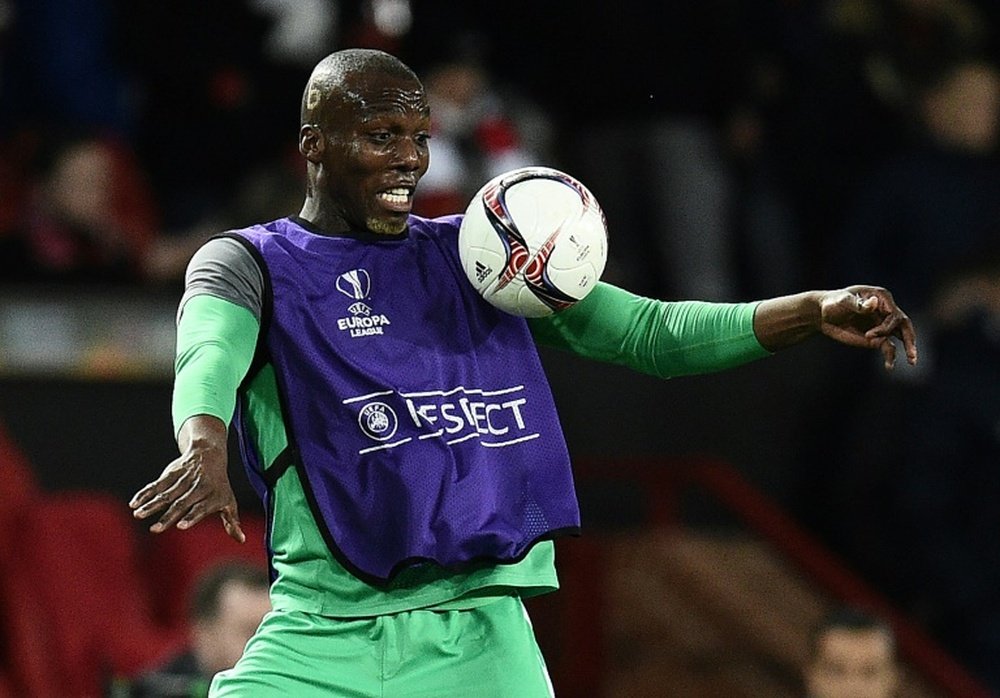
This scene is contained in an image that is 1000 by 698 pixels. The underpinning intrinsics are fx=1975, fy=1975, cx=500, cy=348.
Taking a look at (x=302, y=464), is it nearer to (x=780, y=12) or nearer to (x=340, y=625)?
(x=340, y=625)

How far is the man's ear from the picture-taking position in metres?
3.83

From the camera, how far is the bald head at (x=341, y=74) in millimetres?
3785

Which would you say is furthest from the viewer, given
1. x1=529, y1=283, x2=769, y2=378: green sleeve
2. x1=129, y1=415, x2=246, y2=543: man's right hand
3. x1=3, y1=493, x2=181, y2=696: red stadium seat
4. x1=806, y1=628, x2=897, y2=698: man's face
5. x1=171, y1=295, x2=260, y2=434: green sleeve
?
x1=3, y1=493, x2=181, y2=696: red stadium seat

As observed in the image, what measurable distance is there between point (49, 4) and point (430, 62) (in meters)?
1.69

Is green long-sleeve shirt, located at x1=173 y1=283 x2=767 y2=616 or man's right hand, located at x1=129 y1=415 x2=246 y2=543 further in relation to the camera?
green long-sleeve shirt, located at x1=173 y1=283 x2=767 y2=616

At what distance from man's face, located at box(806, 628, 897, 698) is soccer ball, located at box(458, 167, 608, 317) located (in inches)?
97.6

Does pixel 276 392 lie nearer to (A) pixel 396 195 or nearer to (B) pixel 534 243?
(A) pixel 396 195

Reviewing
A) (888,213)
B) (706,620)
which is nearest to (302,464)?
(706,620)

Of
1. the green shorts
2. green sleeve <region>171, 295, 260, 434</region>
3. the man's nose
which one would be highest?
the man's nose

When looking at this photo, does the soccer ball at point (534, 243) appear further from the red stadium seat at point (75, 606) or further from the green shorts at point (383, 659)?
the red stadium seat at point (75, 606)

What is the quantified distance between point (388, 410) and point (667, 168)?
4.97 metres

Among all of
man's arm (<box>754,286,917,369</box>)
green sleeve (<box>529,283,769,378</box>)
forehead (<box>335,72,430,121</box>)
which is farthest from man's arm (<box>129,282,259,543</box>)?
man's arm (<box>754,286,917,369</box>)

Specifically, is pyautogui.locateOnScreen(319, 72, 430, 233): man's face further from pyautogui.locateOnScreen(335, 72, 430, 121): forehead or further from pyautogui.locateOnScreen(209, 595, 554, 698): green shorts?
pyautogui.locateOnScreen(209, 595, 554, 698): green shorts

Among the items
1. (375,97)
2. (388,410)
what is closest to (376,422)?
(388,410)
